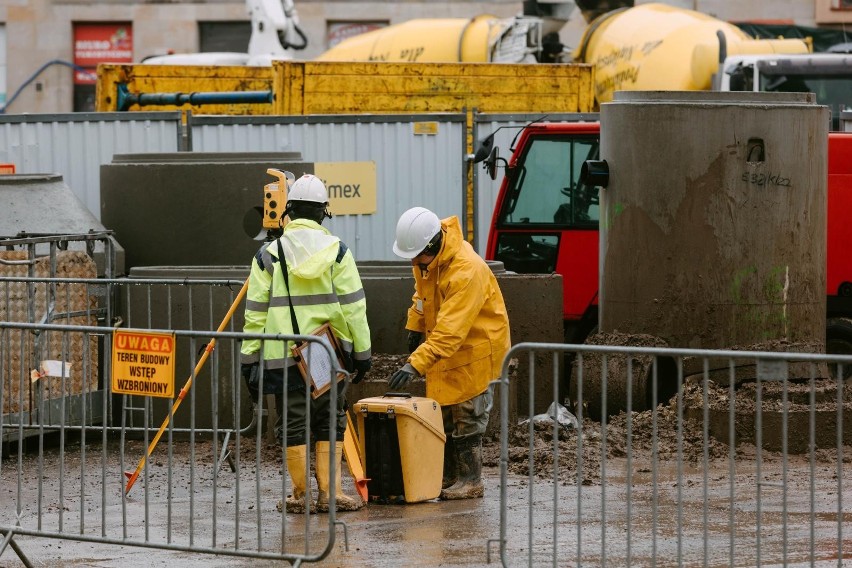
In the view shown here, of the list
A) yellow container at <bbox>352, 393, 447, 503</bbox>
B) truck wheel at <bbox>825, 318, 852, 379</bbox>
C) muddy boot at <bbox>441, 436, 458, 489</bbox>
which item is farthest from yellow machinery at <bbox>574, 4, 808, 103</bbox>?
yellow container at <bbox>352, 393, 447, 503</bbox>

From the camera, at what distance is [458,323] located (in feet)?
25.8

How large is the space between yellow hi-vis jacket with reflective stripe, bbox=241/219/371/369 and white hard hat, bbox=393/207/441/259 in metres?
0.31

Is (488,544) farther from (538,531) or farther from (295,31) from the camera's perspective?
(295,31)

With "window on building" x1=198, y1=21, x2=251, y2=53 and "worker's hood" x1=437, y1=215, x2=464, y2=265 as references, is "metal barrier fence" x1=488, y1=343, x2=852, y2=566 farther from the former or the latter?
"window on building" x1=198, y1=21, x2=251, y2=53

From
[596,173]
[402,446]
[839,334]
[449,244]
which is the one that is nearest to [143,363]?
[402,446]

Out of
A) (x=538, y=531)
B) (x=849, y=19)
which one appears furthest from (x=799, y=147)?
(x=849, y=19)

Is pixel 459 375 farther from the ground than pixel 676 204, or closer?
closer

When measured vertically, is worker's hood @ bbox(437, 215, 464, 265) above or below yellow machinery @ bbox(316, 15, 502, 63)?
below

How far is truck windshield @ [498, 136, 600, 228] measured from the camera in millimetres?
12461

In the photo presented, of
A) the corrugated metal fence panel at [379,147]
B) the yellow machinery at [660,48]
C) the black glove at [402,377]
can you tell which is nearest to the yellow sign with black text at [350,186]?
the corrugated metal fence panel at [379,147]

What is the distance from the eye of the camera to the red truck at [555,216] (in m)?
12.4

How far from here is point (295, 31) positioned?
2278 centimetres

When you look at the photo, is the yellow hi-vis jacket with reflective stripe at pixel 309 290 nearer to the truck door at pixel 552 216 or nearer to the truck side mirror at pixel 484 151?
the truck side mirror at pixel 484 151

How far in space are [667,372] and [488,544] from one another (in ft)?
12.6
